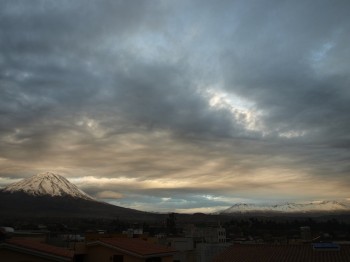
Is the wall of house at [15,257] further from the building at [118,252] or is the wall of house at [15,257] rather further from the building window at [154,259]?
the building window at [154,259]

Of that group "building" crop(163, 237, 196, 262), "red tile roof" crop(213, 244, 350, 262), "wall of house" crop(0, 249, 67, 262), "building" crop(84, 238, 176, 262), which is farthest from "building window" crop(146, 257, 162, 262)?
"building" crop(163, 237, 196, 262)

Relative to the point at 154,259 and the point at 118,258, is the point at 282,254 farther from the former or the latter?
the point at 118,258

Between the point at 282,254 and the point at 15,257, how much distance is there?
63.9ft

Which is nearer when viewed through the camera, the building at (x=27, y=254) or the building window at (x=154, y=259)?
the building at (x=27, y=254)

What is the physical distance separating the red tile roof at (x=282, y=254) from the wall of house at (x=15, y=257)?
1483cm

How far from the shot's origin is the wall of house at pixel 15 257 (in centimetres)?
2492

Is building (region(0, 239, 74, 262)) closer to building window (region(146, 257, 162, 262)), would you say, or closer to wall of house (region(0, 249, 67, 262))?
wall of house (region(0, 249, 67, 262))

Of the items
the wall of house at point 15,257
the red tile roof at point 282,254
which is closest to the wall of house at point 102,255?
the wall of house at point 15,257

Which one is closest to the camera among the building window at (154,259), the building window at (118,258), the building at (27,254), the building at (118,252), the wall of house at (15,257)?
the building at (27,254)

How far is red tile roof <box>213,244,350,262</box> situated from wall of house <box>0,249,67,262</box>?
14.8 metres

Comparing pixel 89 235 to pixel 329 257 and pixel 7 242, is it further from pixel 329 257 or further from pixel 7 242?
pixel 329 257

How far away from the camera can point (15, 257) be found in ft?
82.3

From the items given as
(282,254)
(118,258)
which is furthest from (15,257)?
(282,254)

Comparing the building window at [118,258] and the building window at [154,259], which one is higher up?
the building window at [118,258]
